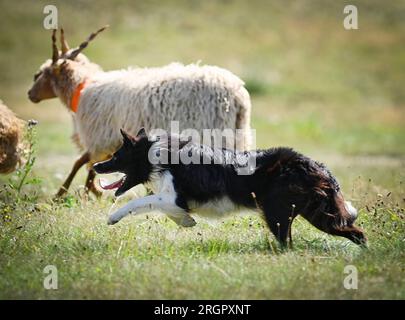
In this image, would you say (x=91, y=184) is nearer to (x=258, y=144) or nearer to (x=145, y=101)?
(x=145, y=101)

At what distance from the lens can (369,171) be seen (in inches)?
530

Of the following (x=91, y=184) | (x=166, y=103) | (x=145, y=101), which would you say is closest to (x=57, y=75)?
(x=91, y=184)

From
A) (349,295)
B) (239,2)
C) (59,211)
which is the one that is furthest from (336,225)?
(239,2)

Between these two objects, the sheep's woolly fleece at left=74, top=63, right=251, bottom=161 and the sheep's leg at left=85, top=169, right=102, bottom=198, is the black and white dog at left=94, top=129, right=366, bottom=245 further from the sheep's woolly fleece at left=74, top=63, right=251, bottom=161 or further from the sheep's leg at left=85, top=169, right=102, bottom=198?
the sheep's leg at left=85, top=169, right=102, bottom=198

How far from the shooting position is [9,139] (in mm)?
9680

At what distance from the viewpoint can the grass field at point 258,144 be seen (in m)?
6.05

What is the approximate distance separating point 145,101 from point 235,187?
2916 mm

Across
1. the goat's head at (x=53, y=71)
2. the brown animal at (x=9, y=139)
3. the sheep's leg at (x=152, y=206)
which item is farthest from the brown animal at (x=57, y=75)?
the sheep's leg at (x=152, y=206)

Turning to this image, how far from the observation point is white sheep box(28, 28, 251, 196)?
9242 mm

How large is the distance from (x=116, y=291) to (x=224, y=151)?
2.03 meters

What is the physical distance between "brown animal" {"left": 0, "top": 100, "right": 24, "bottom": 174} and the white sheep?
2.56ft
